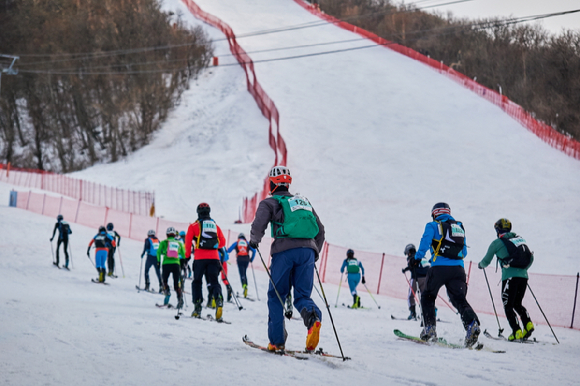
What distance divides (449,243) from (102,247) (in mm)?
10478

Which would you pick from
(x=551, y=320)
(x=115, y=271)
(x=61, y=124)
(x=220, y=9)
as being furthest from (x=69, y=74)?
(x=551, y=320)

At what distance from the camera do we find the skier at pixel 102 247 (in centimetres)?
1463

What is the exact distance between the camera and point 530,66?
51281 mm

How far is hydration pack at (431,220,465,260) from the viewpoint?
24.0 feet

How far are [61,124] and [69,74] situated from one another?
526 cm

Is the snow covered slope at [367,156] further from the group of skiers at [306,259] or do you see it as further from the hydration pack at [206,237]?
the hydration pack at [206,237]

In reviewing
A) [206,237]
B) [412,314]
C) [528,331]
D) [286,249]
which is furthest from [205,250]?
[412,314]

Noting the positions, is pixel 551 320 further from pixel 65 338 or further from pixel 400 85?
pixel 400 85

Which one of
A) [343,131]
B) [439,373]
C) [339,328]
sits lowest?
[339,328]

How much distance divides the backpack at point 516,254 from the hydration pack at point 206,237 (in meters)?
4.30

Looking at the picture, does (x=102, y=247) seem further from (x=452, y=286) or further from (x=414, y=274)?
(x=452, y=286)

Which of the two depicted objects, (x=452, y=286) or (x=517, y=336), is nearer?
(x=452, y=286)

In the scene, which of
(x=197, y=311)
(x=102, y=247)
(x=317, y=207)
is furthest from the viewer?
(x=317, y=207)

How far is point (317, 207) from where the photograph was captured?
24.8m
